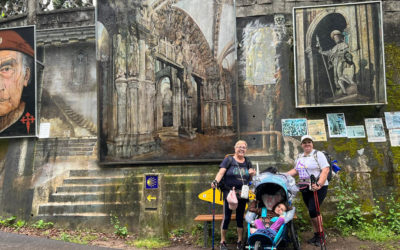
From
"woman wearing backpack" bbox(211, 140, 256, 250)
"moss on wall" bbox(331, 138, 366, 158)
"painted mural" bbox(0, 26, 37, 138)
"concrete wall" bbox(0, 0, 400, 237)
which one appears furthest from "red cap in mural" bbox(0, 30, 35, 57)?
"moss on wall" bbox(331, 138, 366, 158)

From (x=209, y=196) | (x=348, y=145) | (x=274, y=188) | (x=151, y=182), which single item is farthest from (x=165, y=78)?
(x=348, y=145)

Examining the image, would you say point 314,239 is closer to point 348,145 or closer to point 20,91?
point 348,145

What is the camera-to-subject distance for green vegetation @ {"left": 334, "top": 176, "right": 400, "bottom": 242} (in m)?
7.56

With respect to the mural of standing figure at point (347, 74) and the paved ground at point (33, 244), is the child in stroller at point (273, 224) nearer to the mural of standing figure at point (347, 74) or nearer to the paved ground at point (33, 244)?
the paved ground at point (33, 244)

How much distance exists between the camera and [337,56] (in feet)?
27.7

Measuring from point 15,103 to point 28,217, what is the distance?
9.20ft

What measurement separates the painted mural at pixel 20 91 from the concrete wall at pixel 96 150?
313 millimetres

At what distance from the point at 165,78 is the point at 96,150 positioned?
7.94ft

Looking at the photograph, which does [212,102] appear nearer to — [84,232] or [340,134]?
[340,134]

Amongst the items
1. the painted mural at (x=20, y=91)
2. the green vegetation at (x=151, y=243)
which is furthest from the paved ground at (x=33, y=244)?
the painted mural at (x=20, y=91)

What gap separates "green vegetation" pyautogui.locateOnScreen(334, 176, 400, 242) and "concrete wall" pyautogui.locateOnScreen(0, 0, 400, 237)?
0.27 metres

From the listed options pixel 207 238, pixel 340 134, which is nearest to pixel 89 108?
pixel 207 238

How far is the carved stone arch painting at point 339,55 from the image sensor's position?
8266mm

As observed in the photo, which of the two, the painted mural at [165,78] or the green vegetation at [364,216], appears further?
the painted mural at [165,78]
